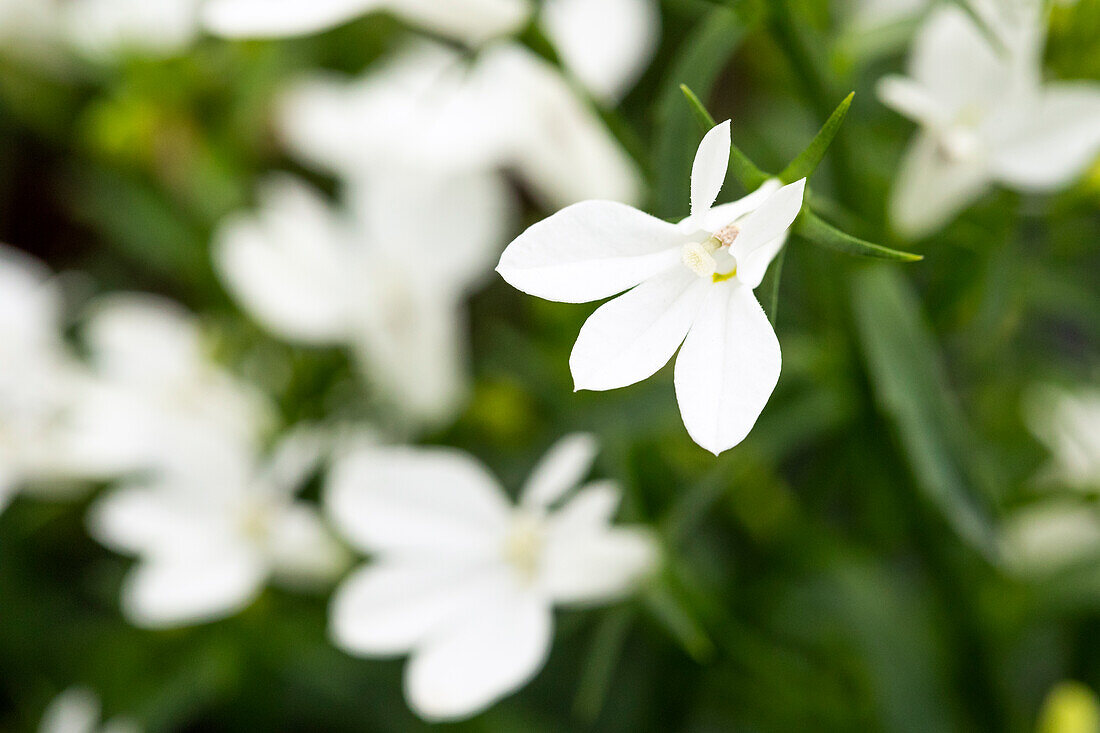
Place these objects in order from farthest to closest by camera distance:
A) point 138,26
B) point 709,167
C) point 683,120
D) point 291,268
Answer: point 138,26
point 291,268
point 683,120
point 709,167

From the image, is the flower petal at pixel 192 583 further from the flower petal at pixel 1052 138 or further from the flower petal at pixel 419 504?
the flower petal at pixel 1052 138

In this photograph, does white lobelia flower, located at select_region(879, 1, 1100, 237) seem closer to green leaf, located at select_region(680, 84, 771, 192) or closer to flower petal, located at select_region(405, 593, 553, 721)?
green leaf, located at select_region(680, 84, 771, 192)

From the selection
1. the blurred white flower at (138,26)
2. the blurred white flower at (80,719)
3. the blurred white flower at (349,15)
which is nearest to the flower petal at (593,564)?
the blurred white flower at (349,15)

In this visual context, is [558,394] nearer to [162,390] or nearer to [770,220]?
[162,390]

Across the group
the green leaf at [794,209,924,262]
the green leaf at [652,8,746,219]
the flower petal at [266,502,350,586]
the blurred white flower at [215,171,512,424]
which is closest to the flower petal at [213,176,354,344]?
the blurred white flower at [215,171,512,424]

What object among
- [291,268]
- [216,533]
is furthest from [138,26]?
[216,533]
